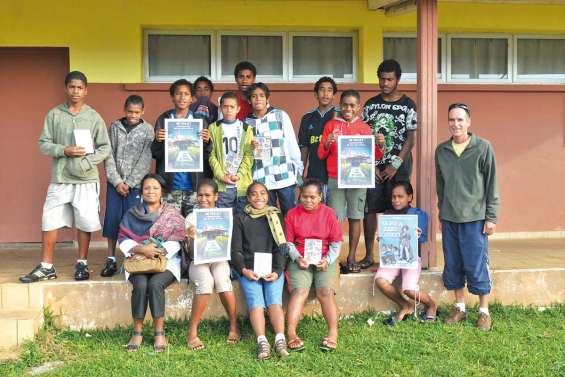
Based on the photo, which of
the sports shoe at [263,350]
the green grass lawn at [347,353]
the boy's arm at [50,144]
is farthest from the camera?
the boy's arm at [50,144]

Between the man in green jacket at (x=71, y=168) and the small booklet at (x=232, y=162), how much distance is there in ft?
3.40

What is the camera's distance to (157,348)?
4.84 metres

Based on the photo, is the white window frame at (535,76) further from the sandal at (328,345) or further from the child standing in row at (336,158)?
the sandal at (328,345)

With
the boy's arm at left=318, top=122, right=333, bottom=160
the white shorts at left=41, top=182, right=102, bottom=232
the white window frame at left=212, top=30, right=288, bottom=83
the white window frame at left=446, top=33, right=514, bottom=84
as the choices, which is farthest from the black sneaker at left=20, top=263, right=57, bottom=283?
the white window frame at left=446, top=33, right=514, bottom=84

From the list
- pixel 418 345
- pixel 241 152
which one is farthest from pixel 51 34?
pixel 418 345

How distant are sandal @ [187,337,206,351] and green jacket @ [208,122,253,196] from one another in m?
1.26

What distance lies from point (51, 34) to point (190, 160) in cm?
288

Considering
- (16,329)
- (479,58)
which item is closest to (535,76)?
(479,58)

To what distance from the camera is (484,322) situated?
17.1 ft

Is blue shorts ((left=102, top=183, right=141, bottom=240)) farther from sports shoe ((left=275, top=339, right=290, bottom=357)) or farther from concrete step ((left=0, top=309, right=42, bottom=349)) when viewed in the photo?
sports shoe ((left=275, top=339, right=290, bottom=357))

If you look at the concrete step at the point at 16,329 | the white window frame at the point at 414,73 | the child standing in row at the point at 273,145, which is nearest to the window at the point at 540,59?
the white window frame at the point at 414,73

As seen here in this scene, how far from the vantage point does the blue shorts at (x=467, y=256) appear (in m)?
5.24

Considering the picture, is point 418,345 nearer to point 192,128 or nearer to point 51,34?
point 192,128

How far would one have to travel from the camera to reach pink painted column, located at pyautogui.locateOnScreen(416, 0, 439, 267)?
571 cm
